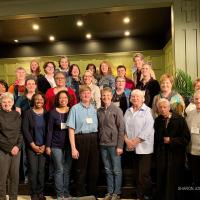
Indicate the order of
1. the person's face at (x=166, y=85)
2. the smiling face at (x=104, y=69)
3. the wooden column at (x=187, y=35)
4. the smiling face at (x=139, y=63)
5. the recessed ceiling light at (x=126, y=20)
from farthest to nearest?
the recessed ceiling light at (x=126, y=20), the wooden column at (x=187, y=35), the smiling face at (x=104, y=69), the smiling face at (x=139, y=63), the person's face at (x=166, y=85)

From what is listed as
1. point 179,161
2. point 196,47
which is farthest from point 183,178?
point 196,47

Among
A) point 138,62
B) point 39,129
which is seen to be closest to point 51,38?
point 138,62

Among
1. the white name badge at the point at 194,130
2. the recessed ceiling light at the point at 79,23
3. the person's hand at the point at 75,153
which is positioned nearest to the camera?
the white name badge at the point at 194,130

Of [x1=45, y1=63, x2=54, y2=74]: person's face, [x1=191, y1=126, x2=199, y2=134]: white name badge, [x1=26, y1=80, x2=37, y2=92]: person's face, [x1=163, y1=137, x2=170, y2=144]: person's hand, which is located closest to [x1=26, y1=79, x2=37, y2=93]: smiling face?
[x1=26, y1=80, x2=37, y2=92]: person's face

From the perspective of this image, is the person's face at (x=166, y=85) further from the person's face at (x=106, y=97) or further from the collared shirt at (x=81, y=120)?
the collared shirt at (x=81, y=120)

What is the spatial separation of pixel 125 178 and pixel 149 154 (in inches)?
28.1

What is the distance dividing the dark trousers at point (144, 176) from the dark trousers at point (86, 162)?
0.50 meters

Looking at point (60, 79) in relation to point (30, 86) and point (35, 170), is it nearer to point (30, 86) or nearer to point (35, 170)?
point (30, 86)

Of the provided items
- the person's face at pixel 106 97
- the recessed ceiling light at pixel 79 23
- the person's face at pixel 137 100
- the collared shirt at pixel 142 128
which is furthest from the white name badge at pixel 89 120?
the recessed ceiling light at pixel 79 23

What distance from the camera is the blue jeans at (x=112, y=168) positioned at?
3.54m

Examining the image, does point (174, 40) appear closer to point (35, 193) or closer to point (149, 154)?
point (149, 154)

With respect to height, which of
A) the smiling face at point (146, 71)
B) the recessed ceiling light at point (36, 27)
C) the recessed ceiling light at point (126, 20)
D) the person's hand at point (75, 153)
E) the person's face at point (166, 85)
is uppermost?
the recessed ceiling light at point (126, 20)

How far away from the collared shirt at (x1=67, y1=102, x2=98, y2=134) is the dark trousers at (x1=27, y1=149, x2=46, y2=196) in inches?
21.6

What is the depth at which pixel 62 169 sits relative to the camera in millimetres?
3598
